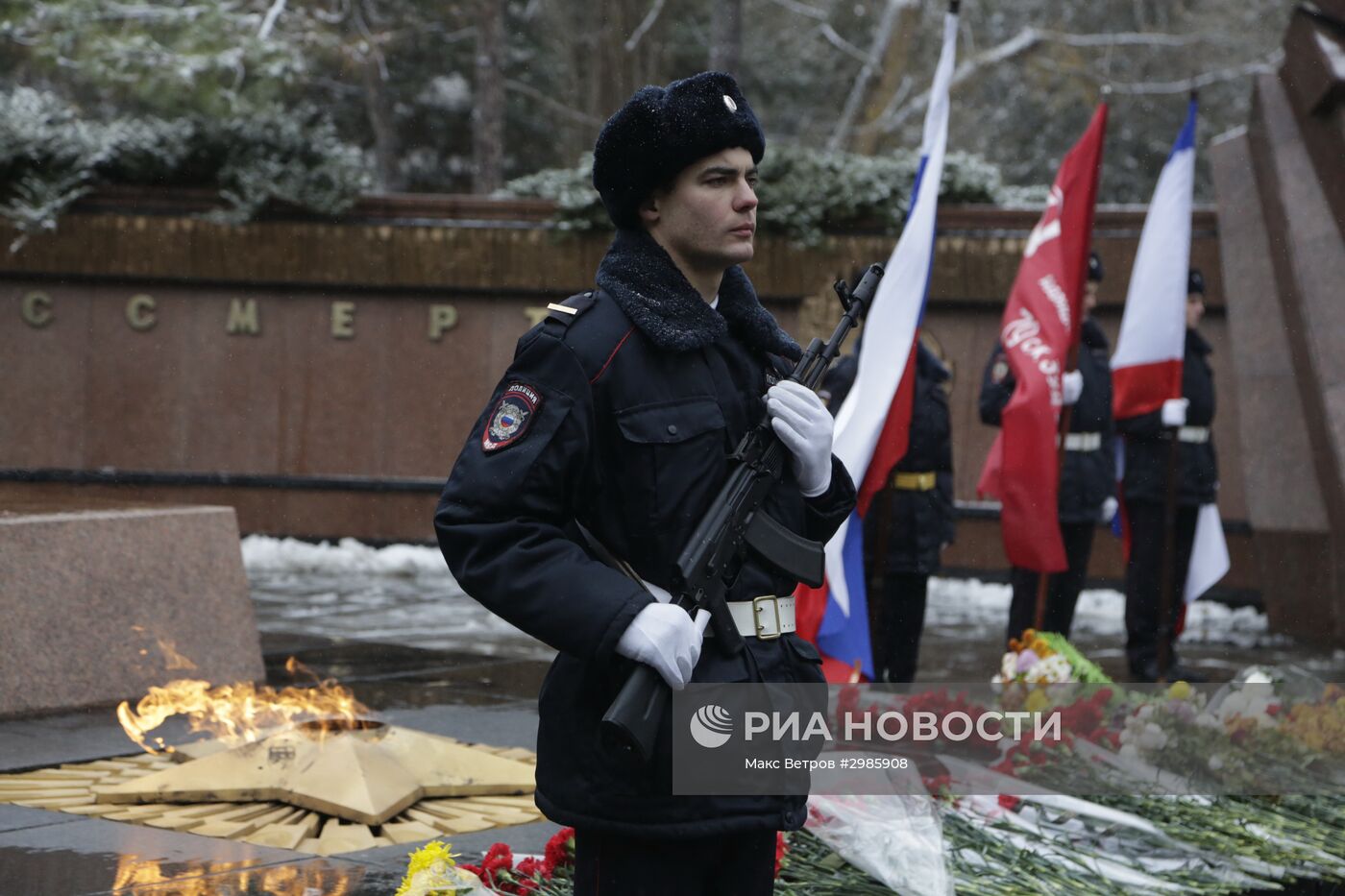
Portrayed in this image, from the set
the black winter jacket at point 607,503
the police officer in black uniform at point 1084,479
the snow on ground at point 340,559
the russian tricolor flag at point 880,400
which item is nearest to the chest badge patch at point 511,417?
the black winter jacket at point 607,503

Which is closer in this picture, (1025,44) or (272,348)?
(272,348)

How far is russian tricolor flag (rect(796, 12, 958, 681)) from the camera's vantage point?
6.76m

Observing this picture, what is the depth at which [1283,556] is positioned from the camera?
10.6 metres

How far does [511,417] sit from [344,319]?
37.8 ft

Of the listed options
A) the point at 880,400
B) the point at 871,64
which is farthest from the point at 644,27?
the point at 880,400

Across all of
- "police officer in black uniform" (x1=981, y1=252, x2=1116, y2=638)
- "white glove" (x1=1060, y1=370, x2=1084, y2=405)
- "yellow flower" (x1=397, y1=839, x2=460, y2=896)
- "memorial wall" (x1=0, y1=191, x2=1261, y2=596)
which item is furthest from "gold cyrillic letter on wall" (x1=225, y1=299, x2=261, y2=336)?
"yellow flower" (x1=397, y1=839, x2=460, y2=896)

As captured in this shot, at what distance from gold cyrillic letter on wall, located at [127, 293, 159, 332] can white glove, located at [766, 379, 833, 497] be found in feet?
39.4

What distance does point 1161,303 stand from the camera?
339 inches

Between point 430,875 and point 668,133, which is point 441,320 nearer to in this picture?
point 430,875

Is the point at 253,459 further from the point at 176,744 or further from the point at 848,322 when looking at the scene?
the point at 848,322

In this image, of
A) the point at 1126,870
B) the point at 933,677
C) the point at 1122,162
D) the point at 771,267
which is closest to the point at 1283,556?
the point at 933,677

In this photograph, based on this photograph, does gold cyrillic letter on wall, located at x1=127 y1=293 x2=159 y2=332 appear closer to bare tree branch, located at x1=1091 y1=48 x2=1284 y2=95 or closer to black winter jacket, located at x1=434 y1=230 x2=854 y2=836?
black winter jacket, located at x1=434 y1=230 x2=854 y2=836

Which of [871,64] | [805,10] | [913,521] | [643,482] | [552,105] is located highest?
[805,10]

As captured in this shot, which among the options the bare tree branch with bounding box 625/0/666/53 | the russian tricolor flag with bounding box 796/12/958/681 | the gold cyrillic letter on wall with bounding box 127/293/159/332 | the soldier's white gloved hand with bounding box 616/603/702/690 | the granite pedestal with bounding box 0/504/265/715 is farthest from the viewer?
the bare tree branch with bounding box 625/0/666/53
